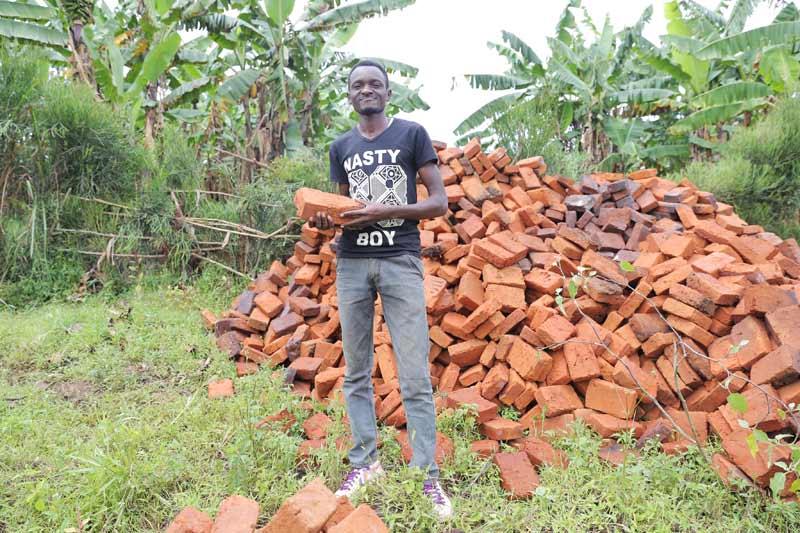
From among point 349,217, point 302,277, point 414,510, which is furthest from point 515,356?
point 302,277

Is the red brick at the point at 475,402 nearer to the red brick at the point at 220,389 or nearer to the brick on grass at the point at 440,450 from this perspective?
the brick on grass at the point at 440,450

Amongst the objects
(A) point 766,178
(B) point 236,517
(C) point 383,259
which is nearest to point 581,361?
(C) point 383,259

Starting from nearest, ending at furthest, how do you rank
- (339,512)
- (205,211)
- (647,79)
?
(339,512) < (205,211) < (647,79)

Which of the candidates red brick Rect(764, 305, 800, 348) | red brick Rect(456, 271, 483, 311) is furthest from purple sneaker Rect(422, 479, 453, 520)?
red brick Rect(764, 305, 800, 348)

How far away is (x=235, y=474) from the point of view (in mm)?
2582

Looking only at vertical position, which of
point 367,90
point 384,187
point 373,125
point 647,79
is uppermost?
point 647,79

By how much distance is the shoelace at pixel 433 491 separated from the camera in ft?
7.75

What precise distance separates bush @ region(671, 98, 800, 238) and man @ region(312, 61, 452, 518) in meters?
5.82

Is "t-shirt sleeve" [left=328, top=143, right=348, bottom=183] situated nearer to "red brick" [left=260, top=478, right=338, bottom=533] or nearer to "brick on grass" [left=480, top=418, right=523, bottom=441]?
Result: "red brick" [left=260, top=478, right=338, bottom=533]

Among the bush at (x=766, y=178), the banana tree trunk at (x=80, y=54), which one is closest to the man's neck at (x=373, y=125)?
the bush at (x=766, y=178)

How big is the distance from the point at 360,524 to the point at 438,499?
0.63 m

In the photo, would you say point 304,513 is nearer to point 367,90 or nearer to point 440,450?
point 440,450

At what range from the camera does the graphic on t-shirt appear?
8.32 ft

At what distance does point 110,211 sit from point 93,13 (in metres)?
3.55
